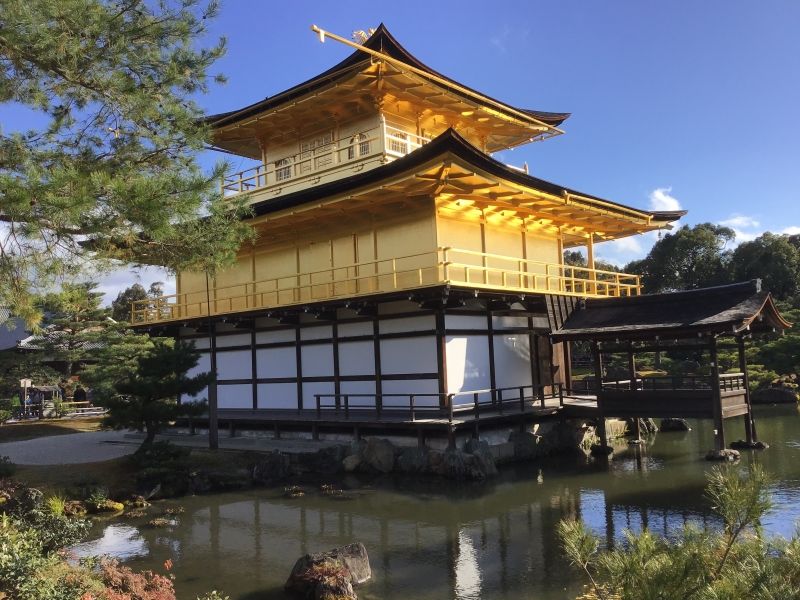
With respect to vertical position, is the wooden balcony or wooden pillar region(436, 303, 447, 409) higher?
the wooden balcony

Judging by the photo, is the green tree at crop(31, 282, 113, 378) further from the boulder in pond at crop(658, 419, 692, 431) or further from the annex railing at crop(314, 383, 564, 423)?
the boulder in pond at crop(658, 419, 692, 431)

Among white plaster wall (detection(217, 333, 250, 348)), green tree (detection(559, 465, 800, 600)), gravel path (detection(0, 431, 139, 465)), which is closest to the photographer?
green tree (detection(559, 465, 800, 600))

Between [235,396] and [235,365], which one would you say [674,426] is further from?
[235,365]

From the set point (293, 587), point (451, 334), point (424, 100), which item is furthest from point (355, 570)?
point (424, 100)

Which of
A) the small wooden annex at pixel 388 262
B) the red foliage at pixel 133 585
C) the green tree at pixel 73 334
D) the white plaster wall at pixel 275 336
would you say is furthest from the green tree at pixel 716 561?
the green tree at pixel 73 334

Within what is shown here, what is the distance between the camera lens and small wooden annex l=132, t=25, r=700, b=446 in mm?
16984

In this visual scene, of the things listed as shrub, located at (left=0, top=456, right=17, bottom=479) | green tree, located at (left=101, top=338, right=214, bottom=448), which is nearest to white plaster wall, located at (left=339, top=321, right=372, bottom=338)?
green tree, located at (left=101, top=338, right=214, bottom=448)

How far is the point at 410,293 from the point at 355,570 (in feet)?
27.9

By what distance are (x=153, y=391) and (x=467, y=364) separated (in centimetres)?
822

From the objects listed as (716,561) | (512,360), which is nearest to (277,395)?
(512,360)

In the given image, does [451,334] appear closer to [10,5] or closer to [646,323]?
[646,323]

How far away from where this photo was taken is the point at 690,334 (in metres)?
15.7

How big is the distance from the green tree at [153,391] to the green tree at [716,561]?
1270 centimetres

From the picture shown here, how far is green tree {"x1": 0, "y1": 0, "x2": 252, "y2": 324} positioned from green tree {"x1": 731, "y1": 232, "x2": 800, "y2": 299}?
134ft
